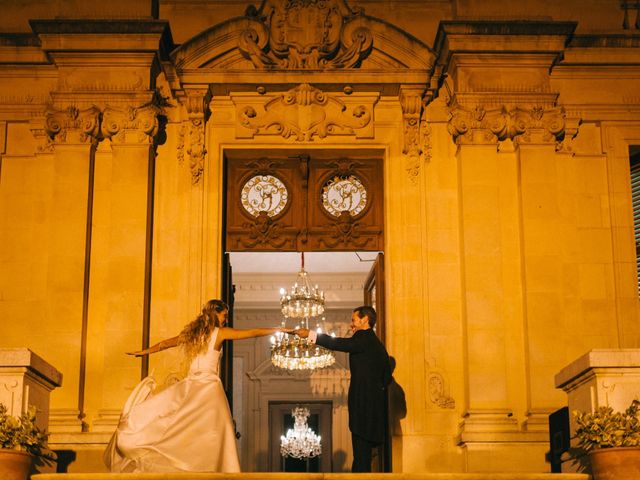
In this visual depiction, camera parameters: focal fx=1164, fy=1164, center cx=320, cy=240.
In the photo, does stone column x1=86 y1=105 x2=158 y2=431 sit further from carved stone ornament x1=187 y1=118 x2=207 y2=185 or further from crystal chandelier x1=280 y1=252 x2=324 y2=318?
crystal chandelier x1=280 y1=252 x2=324 y2=318

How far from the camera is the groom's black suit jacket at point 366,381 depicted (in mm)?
12273

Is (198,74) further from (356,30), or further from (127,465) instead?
(127,465)

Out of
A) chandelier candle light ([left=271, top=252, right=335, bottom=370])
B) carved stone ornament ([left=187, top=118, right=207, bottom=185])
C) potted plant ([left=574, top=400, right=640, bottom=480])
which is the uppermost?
carved stone ornament ([left=187, top=118, right=207, bottom=185])

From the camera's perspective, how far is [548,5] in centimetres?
1595

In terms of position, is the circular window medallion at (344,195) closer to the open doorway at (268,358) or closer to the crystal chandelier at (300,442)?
the open doorway at (268,358)

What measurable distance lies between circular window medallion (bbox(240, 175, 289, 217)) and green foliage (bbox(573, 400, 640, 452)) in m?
6.28

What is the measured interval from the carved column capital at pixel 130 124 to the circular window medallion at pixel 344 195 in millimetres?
2582

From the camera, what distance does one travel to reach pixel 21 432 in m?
11.0

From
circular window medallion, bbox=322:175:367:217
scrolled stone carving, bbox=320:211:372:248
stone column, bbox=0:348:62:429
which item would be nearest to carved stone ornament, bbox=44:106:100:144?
circular window medallion, bbox=322:175:367:217

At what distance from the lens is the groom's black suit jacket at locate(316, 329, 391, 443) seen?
→ 40.3ft

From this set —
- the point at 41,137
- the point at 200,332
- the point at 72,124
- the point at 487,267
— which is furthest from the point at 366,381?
the point at 41,137

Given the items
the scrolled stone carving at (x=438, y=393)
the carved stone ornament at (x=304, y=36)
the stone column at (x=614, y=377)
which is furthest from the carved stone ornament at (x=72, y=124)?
the stone column at (x=614, y=377)

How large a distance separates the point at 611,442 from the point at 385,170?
6.08m

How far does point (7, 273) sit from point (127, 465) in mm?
4693
